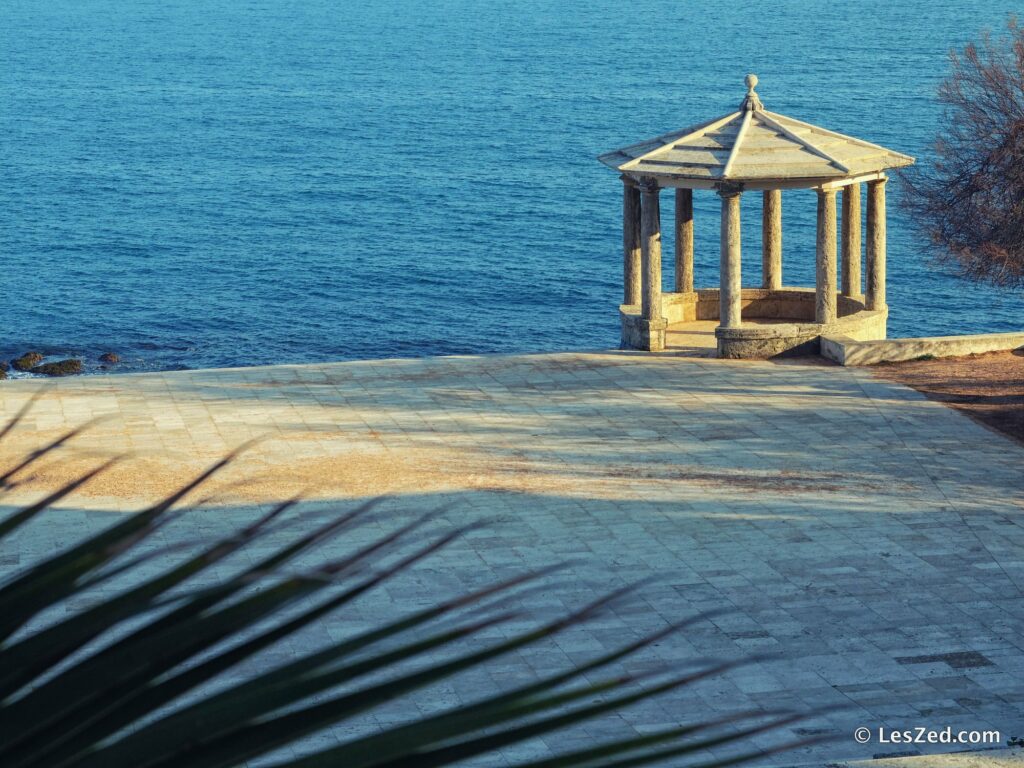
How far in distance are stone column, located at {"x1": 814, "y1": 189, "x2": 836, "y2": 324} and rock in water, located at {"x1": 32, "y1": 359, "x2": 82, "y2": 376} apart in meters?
25.5

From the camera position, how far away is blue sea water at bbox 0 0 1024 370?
49.4m

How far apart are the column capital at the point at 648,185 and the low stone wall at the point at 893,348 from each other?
12.0 ft

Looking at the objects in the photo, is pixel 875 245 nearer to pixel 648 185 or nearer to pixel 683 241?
pixel 683 241

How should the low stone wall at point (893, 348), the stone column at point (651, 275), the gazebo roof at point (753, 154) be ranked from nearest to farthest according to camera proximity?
the gazebo roof at point (753, 154), the low stone wall at point (893, 348), the stone column at point (651, 275)

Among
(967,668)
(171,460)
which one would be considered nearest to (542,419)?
(171,460)

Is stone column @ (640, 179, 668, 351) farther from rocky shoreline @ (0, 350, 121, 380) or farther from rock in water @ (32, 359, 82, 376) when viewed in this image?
rock in water @ (32, 359, 82, 376)

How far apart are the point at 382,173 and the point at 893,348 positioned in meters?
56.8

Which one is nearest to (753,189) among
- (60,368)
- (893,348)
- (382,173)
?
(893,348)

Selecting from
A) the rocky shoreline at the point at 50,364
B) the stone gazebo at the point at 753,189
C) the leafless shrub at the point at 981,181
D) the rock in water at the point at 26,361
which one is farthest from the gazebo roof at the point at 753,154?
the rock in water at the point at 26,361

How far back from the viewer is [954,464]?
17344 millimetres

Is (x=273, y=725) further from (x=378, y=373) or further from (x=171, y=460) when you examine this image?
(x=378, y=373)

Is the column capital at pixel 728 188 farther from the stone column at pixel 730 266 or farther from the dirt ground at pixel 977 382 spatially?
the dirt ground at pixel 977 382

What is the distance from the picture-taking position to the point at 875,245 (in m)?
24.0

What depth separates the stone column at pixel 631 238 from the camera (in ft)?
79.5
